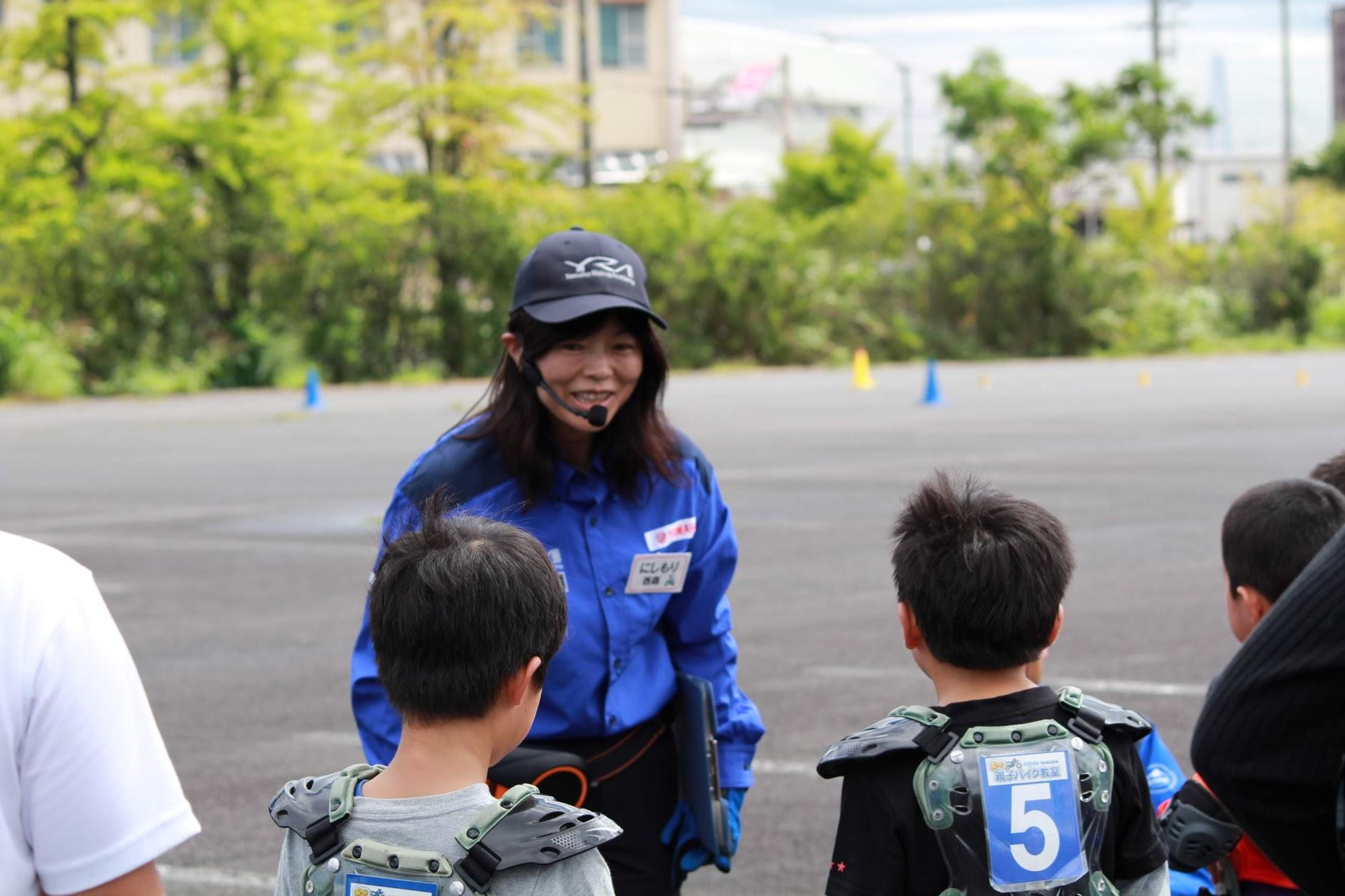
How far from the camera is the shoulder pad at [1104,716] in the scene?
8.64 feet

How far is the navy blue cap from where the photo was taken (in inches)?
139

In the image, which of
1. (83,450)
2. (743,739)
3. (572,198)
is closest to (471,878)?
(743,739)

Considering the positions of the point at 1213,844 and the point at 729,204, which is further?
the point at 729,204

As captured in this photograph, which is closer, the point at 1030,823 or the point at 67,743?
the point at 67,743

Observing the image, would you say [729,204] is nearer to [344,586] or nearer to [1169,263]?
[1169,263]

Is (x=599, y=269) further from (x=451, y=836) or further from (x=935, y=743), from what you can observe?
(x=451, y=836)

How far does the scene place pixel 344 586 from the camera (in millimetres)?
10461

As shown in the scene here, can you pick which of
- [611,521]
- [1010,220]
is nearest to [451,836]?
[611,521]

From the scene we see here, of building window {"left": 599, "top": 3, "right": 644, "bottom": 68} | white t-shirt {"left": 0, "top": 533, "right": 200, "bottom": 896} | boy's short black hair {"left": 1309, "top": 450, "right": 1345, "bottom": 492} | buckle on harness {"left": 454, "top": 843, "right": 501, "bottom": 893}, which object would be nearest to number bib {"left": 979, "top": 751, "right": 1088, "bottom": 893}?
buckle on harness {"left": 454, "top": 843, "right": 501, "bottom": 893}

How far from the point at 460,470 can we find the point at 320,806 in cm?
122

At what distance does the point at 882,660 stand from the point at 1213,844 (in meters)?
4.91

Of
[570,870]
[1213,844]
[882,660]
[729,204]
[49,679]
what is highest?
[729,204]

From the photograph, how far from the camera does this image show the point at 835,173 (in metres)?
63.5

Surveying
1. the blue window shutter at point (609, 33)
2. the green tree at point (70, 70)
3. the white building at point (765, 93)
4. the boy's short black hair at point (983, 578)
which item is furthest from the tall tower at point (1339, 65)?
the boy's short black hair at point (983, 578)
